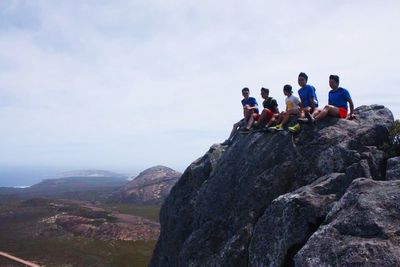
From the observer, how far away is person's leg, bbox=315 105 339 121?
→ 2464 cm

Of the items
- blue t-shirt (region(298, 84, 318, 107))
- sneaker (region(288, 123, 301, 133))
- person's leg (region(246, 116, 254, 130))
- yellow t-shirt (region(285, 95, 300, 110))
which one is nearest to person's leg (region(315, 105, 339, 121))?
sneaker (region(288, 123, 301, 133))

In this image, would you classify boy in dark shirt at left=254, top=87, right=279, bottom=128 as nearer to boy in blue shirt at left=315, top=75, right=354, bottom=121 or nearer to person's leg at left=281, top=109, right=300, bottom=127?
person's leg at left=281, top=109, right=300, bottom=127

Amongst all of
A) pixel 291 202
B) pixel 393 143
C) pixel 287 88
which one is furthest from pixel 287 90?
pixel 291 202

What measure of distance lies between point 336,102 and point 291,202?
958 cm

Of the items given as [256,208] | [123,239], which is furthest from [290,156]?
[123,239]

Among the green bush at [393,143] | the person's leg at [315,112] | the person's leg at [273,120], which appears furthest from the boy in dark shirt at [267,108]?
the green bush at [393,143]

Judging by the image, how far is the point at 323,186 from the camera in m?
19.1

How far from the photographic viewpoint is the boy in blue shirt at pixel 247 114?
3151cm

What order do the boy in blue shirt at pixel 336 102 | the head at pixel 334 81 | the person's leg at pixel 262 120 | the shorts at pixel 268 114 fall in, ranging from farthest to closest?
1. the person's leg at pixel 262 120
2. the shorts at pixel 268 114
3. the head at pixel 334 81
4. the boy in blue shirt at pixel 336 102

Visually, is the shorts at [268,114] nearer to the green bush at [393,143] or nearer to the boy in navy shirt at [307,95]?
the boy in navy shirt at [307,95]

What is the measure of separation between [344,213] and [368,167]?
5473 millimetres

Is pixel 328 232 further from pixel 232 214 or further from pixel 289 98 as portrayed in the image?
pixel 289 98

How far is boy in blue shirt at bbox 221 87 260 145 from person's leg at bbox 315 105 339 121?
7.17 m

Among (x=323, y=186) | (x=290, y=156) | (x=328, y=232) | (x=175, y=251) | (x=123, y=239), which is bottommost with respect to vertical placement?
(x=123, y=239)
